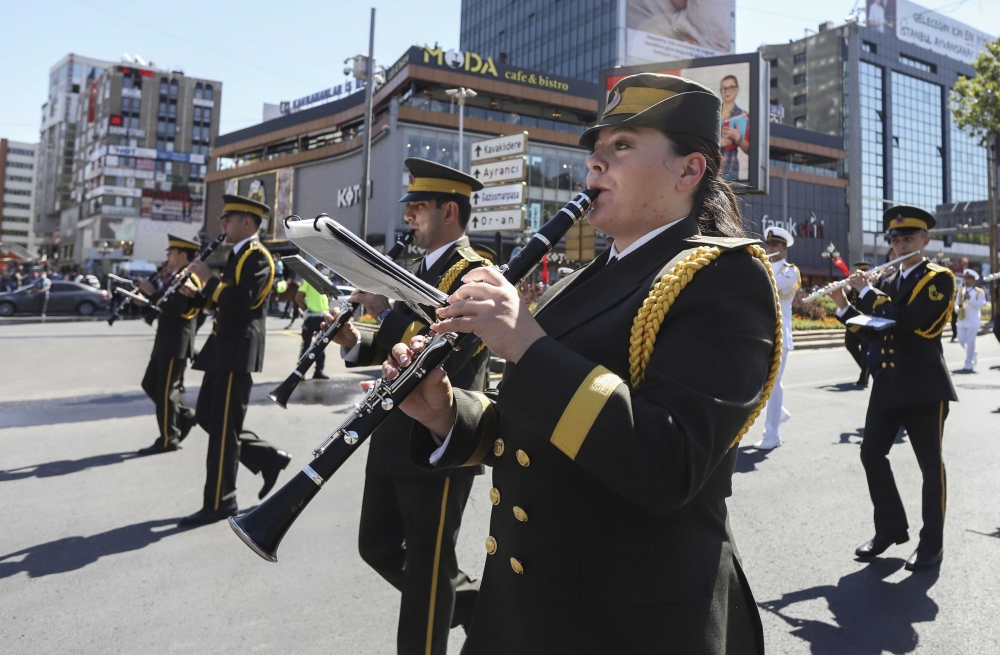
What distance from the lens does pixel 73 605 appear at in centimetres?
362

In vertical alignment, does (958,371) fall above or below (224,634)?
above

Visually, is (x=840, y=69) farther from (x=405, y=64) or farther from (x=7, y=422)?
(x=7, y=422)

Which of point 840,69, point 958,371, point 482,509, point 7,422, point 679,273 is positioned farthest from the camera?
point 840,69

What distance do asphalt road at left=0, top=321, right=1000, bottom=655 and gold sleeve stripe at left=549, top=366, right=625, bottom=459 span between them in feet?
1.93

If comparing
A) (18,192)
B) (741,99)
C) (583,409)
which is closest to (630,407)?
(583,409)

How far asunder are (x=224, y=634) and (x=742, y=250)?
10.2 ft

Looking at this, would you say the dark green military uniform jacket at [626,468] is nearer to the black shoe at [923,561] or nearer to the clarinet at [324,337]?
the clarinet at [324,337]

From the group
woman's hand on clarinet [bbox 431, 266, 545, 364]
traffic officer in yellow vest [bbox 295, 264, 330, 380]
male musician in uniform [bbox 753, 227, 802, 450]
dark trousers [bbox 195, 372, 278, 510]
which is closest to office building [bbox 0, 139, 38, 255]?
traffic officer in yellow vest [bbox 295, 264, 330, 380]

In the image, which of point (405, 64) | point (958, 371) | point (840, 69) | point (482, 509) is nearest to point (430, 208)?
point (482, 509)

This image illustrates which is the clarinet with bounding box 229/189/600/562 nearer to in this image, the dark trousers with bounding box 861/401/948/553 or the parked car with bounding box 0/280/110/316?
the dark trousers with bounding box 861/401/948/553

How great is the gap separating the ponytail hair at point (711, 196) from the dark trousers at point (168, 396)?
21.2 ft

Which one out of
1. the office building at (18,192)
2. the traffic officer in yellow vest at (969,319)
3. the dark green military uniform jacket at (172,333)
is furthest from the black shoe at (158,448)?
the office building at (18,192)

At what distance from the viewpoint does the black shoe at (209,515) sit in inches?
191

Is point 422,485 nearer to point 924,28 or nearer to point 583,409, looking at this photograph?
point 583,409
